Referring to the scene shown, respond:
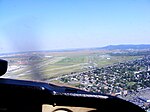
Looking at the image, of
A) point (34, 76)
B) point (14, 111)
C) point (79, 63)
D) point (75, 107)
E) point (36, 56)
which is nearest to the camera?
point (14, 111)

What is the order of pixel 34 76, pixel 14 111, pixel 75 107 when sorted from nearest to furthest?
pixel 14 111 → pixel 75 107 → pixel 34 76

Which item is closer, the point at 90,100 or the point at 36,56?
the point at 90,100

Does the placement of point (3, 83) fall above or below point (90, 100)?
above

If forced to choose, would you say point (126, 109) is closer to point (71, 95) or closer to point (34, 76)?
point (71, 95)

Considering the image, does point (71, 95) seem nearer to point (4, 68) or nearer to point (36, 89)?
point (36, 89)

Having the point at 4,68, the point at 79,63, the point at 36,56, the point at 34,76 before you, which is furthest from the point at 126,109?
the point at 79,63

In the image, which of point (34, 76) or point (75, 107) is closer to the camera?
point (75, 107)

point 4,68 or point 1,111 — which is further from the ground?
point 4,68

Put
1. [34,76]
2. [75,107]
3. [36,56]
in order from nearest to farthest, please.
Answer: [75,107] < [34,76] < [36,56]

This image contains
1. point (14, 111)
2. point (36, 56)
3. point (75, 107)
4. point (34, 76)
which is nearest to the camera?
point (14, 111)

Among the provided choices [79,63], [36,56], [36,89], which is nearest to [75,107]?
[36,89]
